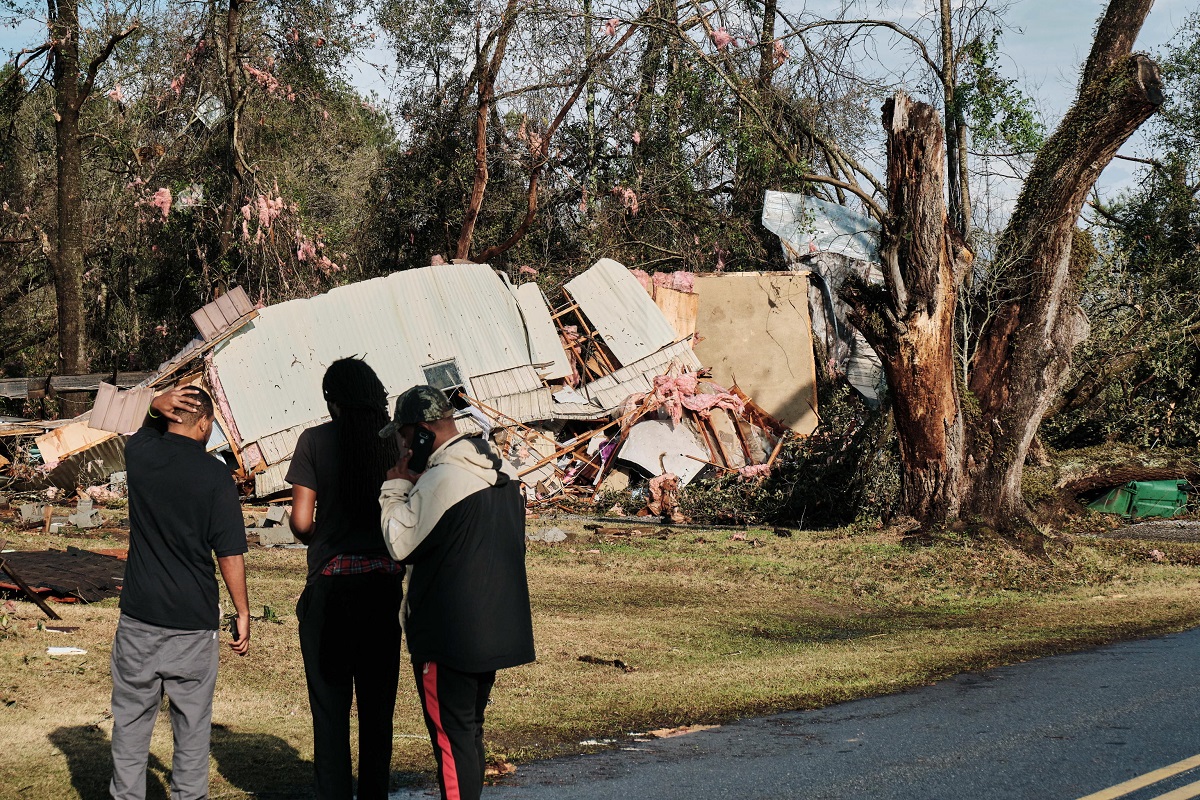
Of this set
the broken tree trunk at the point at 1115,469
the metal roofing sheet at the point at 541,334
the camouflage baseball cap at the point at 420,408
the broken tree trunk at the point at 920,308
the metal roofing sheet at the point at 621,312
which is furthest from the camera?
the metal roofing sheet at the point at 621,312

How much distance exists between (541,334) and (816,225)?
5931 millimetres

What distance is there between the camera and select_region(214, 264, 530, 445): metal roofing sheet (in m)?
17.3

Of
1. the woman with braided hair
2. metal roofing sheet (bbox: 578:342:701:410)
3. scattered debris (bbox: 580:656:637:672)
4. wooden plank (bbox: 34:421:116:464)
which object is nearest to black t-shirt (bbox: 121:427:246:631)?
the woman with braided hair

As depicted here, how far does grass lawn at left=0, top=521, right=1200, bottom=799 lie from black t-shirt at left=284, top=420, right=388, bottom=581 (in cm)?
151

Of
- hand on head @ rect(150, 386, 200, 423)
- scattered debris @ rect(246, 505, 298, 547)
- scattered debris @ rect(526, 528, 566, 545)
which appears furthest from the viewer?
scattered debris @ rect(526, 528, 566, 545)

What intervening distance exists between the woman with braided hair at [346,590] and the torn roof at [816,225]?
56.5 feet

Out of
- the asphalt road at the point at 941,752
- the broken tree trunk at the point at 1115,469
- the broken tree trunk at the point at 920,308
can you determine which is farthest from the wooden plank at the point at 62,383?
the asphalt road at the point at 941,752

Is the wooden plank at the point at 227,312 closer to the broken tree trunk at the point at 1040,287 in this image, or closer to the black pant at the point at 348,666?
the broken tree trunk at the point at 1040,287

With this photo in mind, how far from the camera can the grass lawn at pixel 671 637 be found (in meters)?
5.81

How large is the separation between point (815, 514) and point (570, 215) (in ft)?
33.9

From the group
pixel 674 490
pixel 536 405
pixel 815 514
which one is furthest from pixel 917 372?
pixel 536 405

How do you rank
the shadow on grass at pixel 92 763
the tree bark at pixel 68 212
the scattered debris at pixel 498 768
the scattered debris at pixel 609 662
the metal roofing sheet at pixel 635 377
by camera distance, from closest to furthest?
the shadow on grass at pixel 92 763 → the scattered debris at pixel 498 768 → the scattered debris at pixel 609 662 → the metal roofing sheet at pixel 635 377 → the tree bark at pixel 68 212

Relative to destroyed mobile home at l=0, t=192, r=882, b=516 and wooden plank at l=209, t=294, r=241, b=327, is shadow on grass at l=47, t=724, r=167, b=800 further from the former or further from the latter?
wooden plank at l=209, t=294, r=241, b=327

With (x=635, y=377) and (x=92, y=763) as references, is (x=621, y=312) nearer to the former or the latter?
(x=635, y=377)
